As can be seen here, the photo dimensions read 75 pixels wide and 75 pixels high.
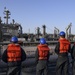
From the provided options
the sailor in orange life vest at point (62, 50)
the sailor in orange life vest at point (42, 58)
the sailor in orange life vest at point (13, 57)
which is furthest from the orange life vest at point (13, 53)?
the sailor in orange life vest at point (62, 50)

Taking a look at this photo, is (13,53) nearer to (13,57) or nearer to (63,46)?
(13,57)

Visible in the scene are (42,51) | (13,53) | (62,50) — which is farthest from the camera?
(62,50)

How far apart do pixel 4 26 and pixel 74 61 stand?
38716 mm

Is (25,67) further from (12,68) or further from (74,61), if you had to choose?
(12,68)

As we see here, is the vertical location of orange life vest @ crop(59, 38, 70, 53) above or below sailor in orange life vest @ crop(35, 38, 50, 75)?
above

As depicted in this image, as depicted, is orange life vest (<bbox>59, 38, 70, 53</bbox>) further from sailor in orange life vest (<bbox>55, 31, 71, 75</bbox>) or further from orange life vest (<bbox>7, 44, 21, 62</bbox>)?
orange life vest (<bbox>7, 44, 21, 62</bbox>)

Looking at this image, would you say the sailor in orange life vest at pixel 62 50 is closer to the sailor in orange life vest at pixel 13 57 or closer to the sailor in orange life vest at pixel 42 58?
the sailor in orange life vest at pixel 42 58

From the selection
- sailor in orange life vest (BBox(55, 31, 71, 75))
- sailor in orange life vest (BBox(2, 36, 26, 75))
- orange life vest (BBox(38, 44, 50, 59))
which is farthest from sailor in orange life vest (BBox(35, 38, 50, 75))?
sailor in orange life vest (BBox(2, 36, 26, 75))

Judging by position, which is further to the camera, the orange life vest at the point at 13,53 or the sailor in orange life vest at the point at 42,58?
the sailor in orange life vest at the point at 42,58

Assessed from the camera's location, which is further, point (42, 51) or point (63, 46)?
point (63, 46)

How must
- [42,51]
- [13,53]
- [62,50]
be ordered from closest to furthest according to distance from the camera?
[13,53]
[42,51]
[62,50]

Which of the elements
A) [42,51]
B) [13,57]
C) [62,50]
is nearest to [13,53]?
[13,57]

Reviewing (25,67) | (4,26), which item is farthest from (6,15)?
(25,67)

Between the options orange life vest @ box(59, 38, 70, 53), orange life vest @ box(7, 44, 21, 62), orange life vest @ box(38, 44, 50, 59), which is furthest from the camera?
orange life vest @ box(59, 38, 70, 53)
